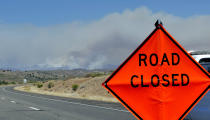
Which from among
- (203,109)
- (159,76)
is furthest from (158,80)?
(203,109)

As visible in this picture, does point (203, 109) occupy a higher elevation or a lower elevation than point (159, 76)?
lower

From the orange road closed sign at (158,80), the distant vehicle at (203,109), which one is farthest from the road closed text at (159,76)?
the distant vehicle at (203,109)

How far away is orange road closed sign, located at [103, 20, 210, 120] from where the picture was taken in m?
3.79

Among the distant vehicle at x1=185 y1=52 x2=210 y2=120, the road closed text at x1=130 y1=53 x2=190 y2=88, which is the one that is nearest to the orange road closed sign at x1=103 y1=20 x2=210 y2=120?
the road closed text at x1=130 y1=53 x2=190 y2=88

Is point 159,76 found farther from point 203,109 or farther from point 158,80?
point 203,109

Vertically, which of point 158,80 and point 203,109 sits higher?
point 158,80

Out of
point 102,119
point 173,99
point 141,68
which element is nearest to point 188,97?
point 173,99

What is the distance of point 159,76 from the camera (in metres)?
3.80

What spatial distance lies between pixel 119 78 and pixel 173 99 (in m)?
0.66

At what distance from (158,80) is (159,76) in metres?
0.05

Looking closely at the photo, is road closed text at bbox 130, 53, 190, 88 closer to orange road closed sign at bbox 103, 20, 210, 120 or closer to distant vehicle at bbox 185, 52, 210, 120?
orange road closed sign at bbox 103, 20, 210, 120

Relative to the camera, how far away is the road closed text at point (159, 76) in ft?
12.5

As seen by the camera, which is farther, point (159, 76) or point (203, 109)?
point (203, 109)

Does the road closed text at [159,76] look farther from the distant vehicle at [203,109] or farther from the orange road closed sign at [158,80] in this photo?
the distant vehicle at [203,109]
